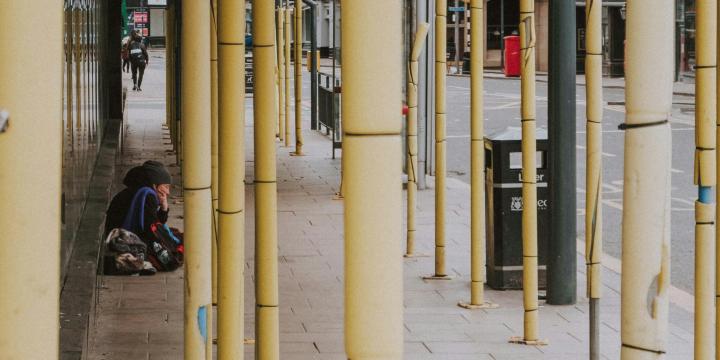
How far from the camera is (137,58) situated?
39.7 metres

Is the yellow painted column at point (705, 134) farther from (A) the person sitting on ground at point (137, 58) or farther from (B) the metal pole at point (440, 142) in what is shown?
(A) the person sitting on ground at point (137, 58)

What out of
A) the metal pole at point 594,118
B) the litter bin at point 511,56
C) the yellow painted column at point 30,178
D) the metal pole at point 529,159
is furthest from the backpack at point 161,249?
the litter bin at point 511,56

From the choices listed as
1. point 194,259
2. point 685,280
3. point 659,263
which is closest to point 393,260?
point 659,263

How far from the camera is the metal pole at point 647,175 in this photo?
2779 millimetres

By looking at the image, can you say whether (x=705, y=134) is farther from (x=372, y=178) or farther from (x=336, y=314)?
(x=336, y=314)

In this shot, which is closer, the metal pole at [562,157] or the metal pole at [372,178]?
the metal pole at [372,178]

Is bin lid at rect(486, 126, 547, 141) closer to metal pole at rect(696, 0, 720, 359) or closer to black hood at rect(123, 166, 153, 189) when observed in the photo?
Result: black hood at rect(123, 166, 153, 189)

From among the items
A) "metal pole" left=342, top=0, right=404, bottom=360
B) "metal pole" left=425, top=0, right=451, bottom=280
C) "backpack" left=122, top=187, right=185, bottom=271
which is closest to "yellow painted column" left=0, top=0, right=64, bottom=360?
"metal pole" left=342, top=0, right=404, bottom=360

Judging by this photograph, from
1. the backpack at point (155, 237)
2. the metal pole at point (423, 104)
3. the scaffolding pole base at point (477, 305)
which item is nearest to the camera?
the scaffolding pole base at point (477, 305)

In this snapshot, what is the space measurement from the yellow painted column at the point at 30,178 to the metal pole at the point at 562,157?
7223mm

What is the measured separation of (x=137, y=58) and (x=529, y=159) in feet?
110

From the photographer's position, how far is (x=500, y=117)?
96.4 feet

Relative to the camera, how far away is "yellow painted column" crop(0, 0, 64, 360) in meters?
1.83

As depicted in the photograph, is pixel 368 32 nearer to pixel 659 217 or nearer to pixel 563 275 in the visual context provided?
pixel 659 217
